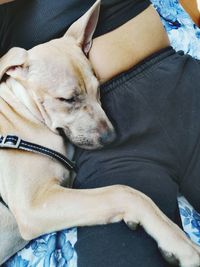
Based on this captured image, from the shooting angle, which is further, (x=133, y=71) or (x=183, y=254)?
(x=133, y=71)

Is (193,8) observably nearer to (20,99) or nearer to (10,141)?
(20,99)

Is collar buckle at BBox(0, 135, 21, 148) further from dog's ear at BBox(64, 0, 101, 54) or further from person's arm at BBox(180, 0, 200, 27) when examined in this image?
person's arm at BBox(180, 0, 200, 27)

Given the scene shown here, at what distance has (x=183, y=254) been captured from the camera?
101 cm

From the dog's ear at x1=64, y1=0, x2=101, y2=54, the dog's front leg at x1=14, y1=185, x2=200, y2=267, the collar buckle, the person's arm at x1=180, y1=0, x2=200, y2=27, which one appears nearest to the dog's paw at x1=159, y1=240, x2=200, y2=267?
the dog's front leg at x1=14, y1=185, x2=200, y2=267

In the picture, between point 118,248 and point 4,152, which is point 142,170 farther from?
point 4,152

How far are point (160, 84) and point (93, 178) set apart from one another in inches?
12.5

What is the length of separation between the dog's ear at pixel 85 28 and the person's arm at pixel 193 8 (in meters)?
1.00

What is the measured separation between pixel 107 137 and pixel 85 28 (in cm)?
31

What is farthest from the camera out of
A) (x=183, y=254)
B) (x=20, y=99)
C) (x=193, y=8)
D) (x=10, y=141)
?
(x=193, y=8)

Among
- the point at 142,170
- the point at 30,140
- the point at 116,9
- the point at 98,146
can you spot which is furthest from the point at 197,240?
the point at 116,9

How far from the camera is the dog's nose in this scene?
1.18m

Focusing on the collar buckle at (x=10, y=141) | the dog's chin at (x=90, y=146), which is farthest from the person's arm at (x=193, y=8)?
the collar buckle at (x=10, y=141)

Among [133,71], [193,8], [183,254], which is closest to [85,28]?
[133,71]

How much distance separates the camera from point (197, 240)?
119 centimetres
